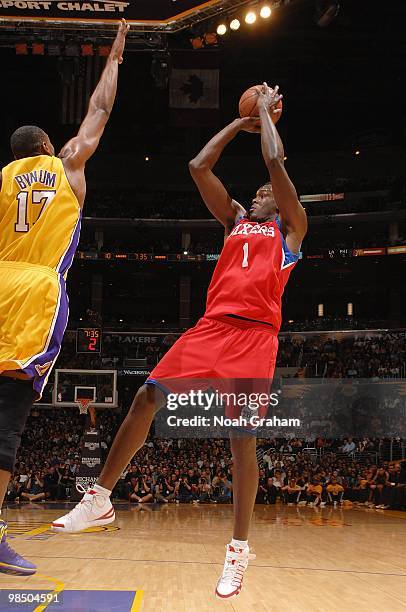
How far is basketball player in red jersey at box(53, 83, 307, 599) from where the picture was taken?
375cm

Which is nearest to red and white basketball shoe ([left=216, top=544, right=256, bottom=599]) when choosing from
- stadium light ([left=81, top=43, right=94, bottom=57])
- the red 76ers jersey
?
the red 76ers jersey

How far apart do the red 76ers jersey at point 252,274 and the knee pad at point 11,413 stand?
134 cm

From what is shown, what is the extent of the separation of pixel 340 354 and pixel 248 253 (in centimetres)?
2215

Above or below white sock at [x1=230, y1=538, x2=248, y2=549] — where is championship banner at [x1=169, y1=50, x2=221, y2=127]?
above

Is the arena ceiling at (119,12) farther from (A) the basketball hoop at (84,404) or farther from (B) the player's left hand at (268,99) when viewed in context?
(A) the basketball hoop at (84,404)

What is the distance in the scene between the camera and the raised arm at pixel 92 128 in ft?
12.3

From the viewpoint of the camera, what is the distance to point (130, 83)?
27.6 meters

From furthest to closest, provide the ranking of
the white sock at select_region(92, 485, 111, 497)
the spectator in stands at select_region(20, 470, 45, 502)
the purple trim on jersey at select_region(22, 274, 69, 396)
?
the spectator in stands at select_region(20, 470, 45, 502) → the white sock at select_region(92, 485, 111, 497) → the purple trim on jersey at select_region(22, 274, 69, 396)

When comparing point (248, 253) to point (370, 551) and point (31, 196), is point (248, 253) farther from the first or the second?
point (370, 551)

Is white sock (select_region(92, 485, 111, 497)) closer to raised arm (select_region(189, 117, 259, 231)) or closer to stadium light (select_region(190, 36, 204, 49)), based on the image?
raised arm (select_region(189, 117, 259, 231))

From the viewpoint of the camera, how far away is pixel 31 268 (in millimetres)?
3465

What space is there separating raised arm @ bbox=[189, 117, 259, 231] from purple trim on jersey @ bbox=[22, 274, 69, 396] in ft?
4.41

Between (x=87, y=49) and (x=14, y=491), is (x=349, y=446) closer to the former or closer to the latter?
(x=14, y=491)

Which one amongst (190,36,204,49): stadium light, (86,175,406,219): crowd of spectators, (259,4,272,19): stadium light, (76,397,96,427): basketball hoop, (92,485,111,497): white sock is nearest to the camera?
(92,485,111,497): white sock
